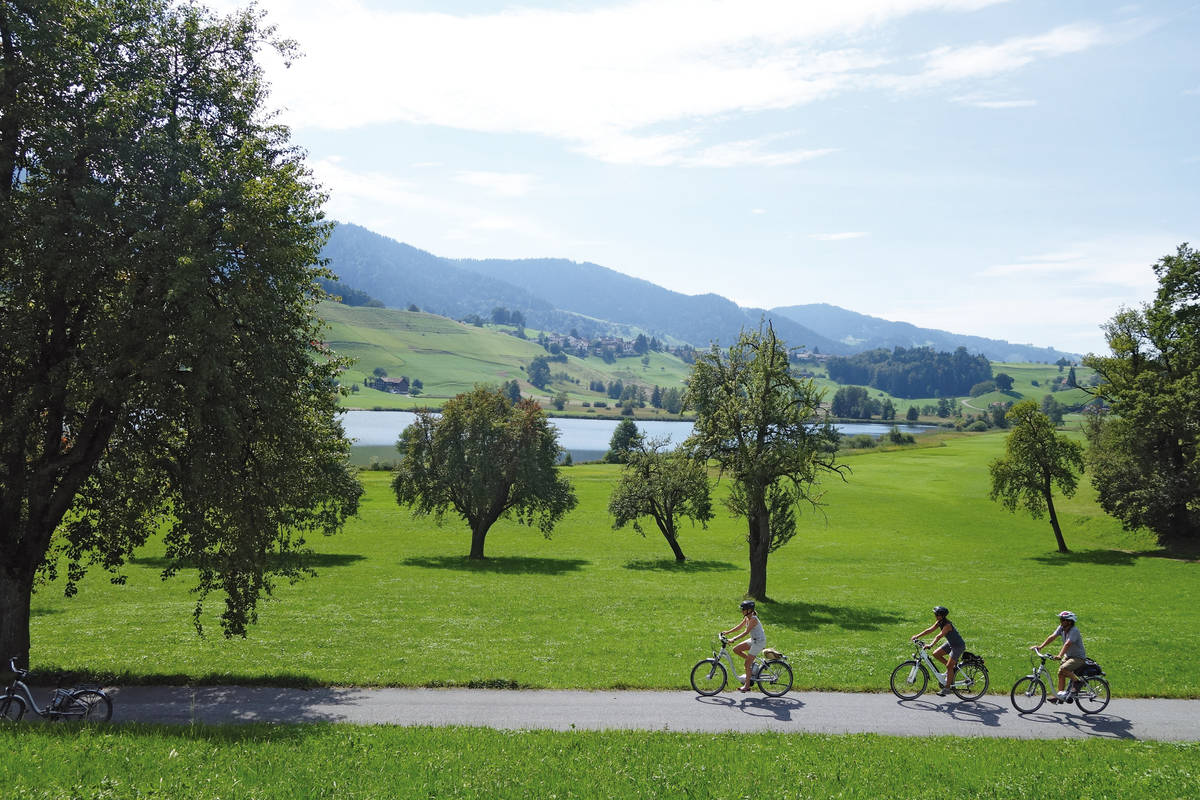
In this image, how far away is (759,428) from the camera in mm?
36281

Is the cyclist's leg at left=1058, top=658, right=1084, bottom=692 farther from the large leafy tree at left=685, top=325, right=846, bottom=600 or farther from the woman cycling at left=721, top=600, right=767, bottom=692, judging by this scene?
the large leafy tree at left=685, top=325, right=846, bottom=600

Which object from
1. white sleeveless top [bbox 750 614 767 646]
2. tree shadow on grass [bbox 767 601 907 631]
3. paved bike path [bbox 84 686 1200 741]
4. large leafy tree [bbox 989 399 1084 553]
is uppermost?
large leafy tree [bbox 989 399 1084 553]

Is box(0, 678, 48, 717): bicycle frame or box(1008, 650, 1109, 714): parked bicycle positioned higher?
box(0, 678, 48, 717): bicycle frame

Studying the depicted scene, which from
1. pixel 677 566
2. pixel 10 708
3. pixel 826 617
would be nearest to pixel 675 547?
pixel 677 566

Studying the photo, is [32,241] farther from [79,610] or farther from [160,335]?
[79,610]

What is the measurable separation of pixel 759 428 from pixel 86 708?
94.0ft

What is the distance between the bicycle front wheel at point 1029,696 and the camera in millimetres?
19391

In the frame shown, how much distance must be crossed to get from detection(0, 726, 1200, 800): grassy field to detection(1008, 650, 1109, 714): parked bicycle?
2.91 m

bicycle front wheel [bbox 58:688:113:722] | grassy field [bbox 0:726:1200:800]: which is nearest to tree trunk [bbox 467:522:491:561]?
bicycle front wheel [bbox 58:688:113:722]

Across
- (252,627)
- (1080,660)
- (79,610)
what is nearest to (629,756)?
(1080,660)

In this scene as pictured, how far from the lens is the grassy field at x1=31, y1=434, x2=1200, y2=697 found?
74.7 feet

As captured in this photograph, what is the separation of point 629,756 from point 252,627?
854 inches

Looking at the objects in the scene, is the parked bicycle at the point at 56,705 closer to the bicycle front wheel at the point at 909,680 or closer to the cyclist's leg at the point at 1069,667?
the bicycle front wheel at the point at 909,680

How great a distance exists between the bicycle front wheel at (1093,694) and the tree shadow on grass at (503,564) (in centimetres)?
3535
